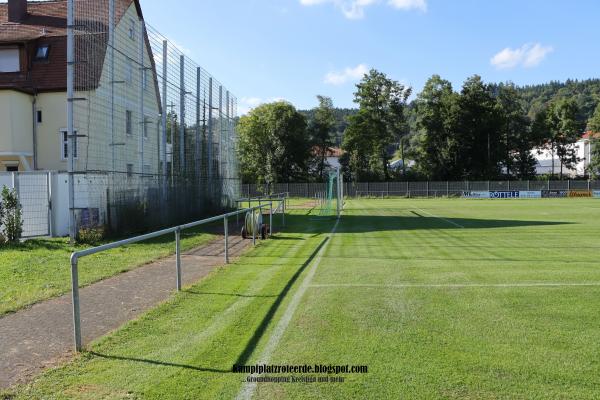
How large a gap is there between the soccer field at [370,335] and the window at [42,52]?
22.2 m

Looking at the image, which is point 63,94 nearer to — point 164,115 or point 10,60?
point 10,60

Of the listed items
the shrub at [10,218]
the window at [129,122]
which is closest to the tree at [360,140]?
the window at [129,122]

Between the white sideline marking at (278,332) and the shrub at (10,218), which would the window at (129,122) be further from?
the white sideline marking at (278,332)

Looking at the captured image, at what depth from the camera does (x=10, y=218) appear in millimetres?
14734

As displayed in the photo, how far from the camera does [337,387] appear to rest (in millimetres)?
4246

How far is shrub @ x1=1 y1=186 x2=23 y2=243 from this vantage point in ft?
48.2

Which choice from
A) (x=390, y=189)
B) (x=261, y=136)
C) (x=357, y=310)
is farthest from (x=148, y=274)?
(x=261, y=136)

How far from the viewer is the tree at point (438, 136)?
231 ft

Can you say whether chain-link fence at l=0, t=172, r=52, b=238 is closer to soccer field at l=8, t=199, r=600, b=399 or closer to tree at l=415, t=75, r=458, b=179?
soccer field at l=8, t=199, r=600, b=399

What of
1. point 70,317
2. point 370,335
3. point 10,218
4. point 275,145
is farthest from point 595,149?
point 70,317

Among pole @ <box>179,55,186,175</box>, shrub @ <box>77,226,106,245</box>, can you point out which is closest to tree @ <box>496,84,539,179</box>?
pole @ <box>179,55,186,175</box>

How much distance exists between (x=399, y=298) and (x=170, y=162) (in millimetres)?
17661

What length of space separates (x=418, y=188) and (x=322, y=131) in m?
18.3

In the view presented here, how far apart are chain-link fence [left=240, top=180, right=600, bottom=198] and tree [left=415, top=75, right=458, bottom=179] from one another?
19.3 feet
